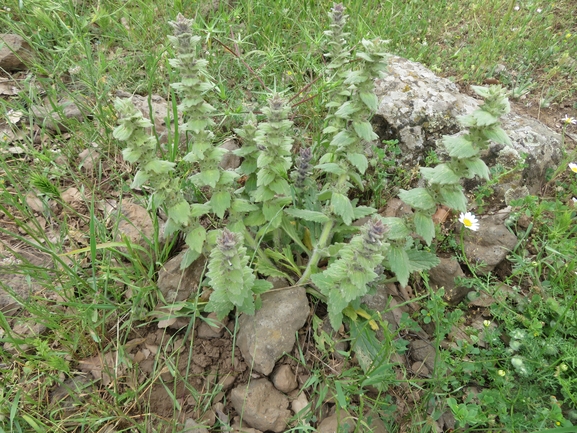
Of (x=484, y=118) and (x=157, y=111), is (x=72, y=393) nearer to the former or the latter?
(x=157, y=111)

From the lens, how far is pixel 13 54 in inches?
150

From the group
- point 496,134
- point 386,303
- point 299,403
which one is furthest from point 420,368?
point 496,134

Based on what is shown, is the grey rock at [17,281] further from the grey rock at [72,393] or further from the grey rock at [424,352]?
the grey rock at [424,352]

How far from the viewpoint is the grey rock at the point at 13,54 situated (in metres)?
3.78

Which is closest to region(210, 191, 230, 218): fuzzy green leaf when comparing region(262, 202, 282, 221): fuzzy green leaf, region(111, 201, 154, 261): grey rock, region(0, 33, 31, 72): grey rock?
region(262, 202, 282, 221): fuzzy green leaf

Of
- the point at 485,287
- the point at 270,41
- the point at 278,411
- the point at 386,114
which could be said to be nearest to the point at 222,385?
the point at 278,411

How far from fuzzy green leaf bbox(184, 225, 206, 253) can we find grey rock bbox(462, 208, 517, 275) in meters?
1.91

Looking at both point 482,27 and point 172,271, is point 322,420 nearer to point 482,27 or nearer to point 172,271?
point 172,271

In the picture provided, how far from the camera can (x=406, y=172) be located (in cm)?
328

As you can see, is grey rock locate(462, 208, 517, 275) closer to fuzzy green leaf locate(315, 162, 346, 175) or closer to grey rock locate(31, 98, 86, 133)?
fuzzy green leaf locate(315, 162, 346, 175)

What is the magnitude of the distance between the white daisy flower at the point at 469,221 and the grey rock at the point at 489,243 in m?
0.09

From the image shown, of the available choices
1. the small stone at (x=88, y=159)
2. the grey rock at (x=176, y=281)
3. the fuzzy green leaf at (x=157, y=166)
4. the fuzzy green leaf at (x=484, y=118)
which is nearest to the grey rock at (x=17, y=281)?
the grey rock at (x=176, y=281)

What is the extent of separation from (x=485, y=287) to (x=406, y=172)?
1125 mm

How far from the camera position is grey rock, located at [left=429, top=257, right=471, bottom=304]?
2.76 metres
